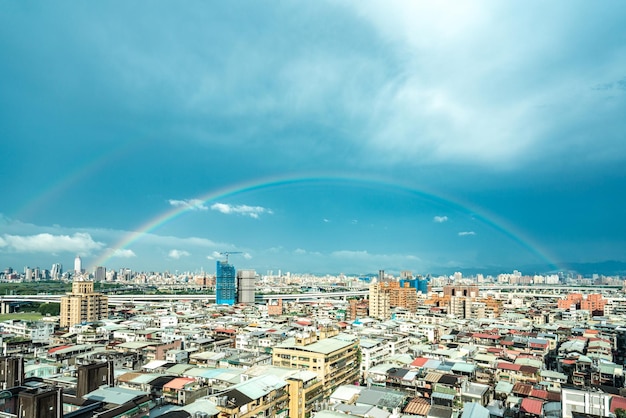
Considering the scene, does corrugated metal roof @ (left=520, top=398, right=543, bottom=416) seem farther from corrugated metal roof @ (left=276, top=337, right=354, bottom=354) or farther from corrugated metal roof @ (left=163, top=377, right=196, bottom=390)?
corrugated metal roof @ (left=163, top=377, right=196, bottom=390)

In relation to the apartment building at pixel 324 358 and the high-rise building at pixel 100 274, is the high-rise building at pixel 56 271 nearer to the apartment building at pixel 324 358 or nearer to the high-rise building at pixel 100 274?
the high-rise building at pixel 100 274

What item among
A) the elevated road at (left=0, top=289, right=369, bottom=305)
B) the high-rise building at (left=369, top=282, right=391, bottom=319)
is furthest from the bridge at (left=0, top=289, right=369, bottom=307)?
the high-rise building at (left=369, top=282, right=391, bottom=319)

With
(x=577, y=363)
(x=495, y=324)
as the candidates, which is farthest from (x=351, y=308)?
(x=577, y=363)

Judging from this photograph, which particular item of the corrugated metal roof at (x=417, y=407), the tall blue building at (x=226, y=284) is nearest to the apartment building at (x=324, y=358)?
the corrugated metal roof at (x=417, y=407)

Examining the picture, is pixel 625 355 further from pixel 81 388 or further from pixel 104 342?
pixel 104 342

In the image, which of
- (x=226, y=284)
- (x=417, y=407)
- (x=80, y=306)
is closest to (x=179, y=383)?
(x=417, y=407)

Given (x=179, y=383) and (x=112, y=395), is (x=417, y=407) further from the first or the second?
(x=112, y=395)
